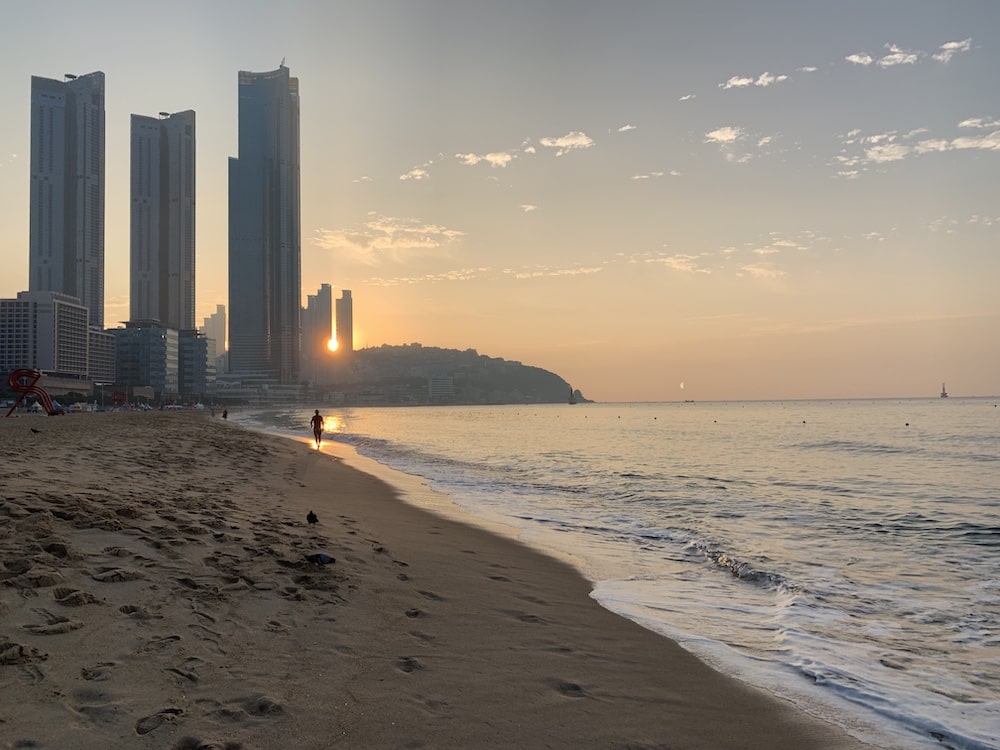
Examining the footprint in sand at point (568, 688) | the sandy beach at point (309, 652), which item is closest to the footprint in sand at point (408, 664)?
the sandy beach at point (309, 652)

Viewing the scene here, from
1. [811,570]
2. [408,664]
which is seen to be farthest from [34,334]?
[408,664]

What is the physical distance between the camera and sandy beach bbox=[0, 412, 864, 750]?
3965 millimetres

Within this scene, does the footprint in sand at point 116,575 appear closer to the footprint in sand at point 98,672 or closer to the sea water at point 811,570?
the footprint in sand at point 98,672

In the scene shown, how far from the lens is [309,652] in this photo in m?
5.14

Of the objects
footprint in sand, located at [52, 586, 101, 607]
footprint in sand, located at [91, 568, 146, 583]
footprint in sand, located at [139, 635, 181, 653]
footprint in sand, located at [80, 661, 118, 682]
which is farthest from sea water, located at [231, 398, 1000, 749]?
footprint in sand, located at [52, 586, 101, 607]

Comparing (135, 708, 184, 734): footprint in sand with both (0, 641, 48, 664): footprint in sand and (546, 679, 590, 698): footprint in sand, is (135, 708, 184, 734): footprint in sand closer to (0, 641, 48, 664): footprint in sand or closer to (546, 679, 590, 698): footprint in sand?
(0, 641, 48, 664): footprint in sand

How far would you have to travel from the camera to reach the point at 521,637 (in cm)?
616

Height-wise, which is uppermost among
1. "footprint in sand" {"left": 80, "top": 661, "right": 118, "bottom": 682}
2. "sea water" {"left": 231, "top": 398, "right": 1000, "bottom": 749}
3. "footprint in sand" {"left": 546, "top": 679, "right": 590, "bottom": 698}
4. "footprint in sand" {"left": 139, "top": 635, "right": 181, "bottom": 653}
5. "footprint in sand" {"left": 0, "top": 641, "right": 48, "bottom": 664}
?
"footprint in sand" {"left": 0, "top": 641, "right": 48, "bottom": 664}

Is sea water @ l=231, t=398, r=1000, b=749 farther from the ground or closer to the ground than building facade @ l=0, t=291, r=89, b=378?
closer to the ground

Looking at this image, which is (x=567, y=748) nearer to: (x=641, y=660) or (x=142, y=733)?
(x=641, y=660)

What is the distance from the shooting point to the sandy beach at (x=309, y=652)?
3.96 meters

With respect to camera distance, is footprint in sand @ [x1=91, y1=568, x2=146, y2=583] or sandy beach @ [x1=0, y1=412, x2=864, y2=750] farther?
footprint in sand @ [x1=91, y1=568, x2=146, y2=583]

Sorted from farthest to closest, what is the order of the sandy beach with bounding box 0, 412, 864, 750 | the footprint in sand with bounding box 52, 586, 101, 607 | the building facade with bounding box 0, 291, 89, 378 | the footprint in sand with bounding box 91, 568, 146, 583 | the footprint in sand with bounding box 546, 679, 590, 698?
1. the building facade with bounding box 0, 291, 89, 378
2. the footprint in sand with bounding box 91, 568, 146, 583
3. the footprint in sand with bounding box 52, 586, 101, 607
4. the footprint in sand with bounding box 546, 679, 590, 698
5. the sandy beach with bounding box 0, 412, 864, 750

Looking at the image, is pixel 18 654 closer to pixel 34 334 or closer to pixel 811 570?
pixel 811 570
